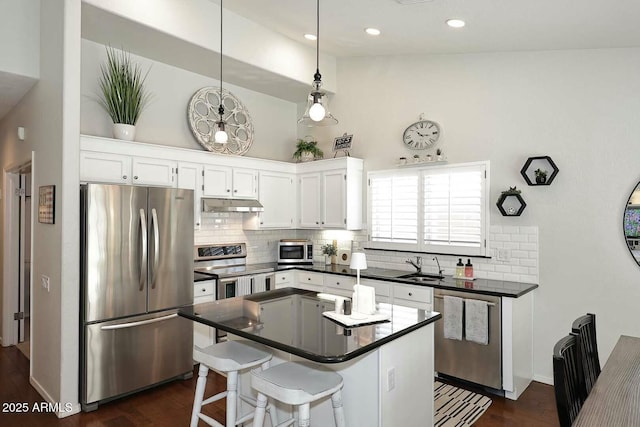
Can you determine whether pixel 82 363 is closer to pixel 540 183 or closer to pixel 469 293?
pixel 469 293

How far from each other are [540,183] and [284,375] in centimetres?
304

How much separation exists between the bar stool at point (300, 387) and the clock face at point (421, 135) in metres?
3.10

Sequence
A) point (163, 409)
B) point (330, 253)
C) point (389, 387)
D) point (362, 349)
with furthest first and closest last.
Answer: point (330, 253)
point (163, 409)
point (389, 387)
point (362, 349)

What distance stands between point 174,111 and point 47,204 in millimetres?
1764

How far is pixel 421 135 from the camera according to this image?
4.71 metres

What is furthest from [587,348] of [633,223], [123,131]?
[123,131]

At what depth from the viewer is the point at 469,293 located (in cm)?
377

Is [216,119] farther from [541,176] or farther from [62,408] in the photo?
[541,176]

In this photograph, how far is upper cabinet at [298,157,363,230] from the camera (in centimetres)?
511

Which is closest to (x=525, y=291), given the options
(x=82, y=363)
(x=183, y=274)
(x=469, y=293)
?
(x=469, y=293)

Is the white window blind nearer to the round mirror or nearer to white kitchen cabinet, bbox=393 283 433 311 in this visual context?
white kitchen cabinet, bbox=393 283 433 311

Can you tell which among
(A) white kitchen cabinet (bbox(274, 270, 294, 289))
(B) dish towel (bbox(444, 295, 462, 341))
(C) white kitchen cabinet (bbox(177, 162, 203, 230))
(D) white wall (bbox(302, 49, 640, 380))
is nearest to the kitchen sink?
(B) dish towel (bbox(444, 295, 462, 341))

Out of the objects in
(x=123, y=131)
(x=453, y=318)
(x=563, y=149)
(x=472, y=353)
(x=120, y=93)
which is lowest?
(x=472, y=353)

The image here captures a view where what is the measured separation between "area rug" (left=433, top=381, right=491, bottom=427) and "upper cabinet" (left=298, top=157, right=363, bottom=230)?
7.12 feet
